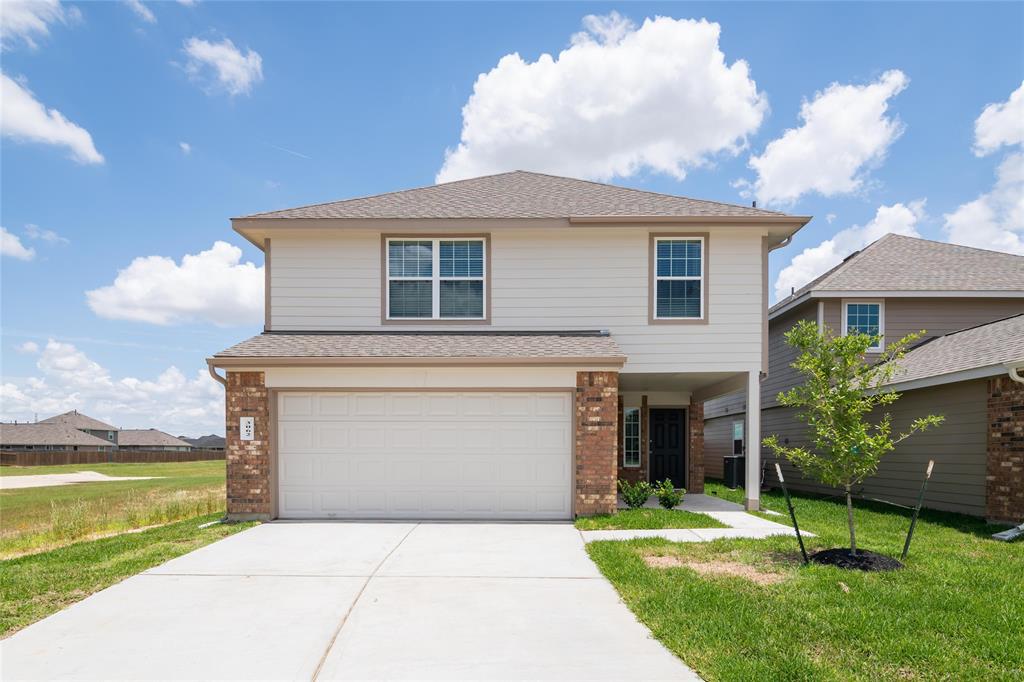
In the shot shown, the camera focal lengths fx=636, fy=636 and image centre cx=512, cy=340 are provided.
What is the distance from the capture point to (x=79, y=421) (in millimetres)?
75125

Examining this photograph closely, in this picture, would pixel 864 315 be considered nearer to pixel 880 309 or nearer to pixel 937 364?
pixel 880 309

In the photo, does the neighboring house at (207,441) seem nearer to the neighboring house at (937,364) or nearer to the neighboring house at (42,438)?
the neighboring house at (42,438)

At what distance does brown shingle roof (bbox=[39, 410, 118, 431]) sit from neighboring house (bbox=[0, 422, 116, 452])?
14.2ft

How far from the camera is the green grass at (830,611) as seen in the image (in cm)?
440

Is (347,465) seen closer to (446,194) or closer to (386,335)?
(386,335)

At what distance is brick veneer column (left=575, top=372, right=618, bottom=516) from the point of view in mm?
10406

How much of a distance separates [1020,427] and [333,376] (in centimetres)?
1082

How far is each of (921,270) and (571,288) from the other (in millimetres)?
10592

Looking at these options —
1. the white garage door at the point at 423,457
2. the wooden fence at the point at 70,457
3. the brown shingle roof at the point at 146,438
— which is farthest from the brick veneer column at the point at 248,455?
the brown shingle roof at the point at 146,438

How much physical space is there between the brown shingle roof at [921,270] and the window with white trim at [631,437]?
5.35m

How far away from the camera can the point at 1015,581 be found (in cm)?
645

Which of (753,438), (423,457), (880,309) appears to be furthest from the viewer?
(880,309)

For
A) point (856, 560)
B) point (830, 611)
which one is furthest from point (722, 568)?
point (830, 611)

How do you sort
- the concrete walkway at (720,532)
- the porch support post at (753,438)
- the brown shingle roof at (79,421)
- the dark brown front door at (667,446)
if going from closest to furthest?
the concrete walkway at (720,532) → the porch support post at (753,438) → the dark brown front door at (667,446) → the brown shingle roof at (79,421)
